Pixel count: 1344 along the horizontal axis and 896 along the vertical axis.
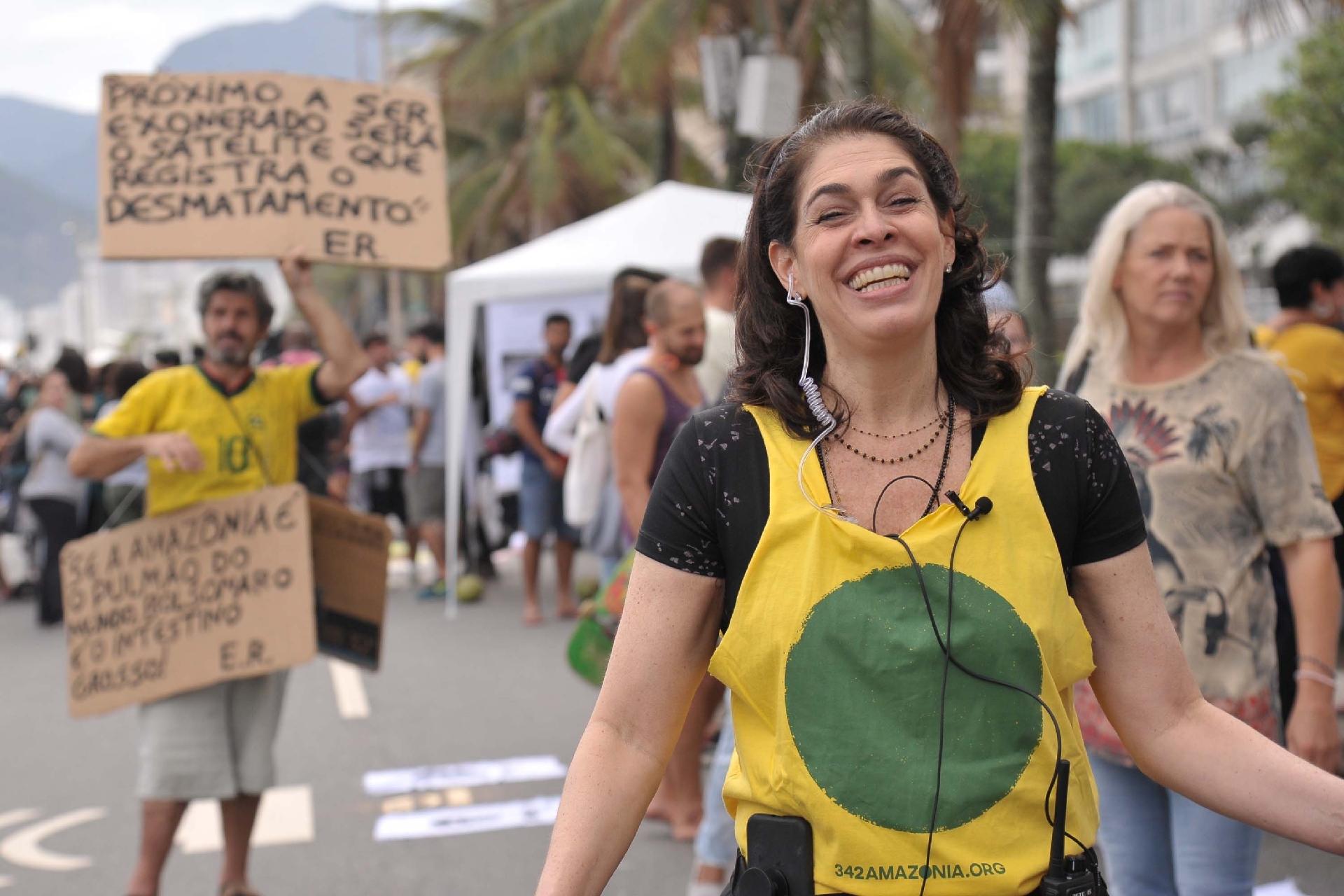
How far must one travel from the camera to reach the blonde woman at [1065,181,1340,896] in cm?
332

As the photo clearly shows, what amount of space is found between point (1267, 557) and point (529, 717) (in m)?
5.02

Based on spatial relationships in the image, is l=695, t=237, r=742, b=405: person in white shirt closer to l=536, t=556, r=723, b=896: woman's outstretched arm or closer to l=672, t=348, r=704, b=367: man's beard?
l=672, t=348, r=704, b=367: man's beard

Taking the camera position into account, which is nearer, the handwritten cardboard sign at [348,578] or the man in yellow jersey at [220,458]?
the man in yellow jersey at [220,458]

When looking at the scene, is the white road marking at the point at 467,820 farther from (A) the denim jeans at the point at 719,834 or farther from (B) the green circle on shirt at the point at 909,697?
(B) the green circle on shirt at the point at 909,697

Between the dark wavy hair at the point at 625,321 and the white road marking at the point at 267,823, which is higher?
the dark wavy hair at the point at 625,321

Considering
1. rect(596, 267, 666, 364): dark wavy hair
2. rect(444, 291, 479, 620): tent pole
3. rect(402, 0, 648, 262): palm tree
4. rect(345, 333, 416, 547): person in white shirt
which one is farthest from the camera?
rect(402, 0, 648, 262): palm tree

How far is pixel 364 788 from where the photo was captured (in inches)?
262

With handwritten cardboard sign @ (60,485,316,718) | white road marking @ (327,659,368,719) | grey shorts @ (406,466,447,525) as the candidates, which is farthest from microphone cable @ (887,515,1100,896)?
grey shorts @ (406,466,447,525)

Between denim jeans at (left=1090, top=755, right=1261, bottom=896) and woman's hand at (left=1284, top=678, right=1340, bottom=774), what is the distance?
242mm

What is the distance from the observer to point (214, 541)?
16.6 feet

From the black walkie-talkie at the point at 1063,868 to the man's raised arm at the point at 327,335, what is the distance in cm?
348

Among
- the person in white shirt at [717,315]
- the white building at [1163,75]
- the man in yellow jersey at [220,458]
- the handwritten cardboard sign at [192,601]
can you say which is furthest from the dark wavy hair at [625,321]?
the white building at [1163,75]

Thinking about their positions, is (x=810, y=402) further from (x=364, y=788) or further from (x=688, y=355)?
(x=364, y=788)

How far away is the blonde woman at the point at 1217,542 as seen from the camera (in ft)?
10.9
